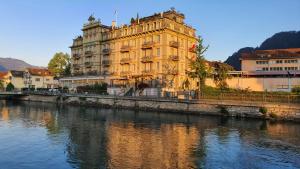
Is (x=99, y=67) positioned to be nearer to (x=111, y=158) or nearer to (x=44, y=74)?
(x=44, y=74)

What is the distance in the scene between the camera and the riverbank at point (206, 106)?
4900 centimetres

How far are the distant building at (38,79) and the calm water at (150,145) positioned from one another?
99347 millimetres

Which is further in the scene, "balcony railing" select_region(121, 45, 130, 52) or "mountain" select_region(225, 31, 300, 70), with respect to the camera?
"mountain" select_region(225, 31, 300, 70)

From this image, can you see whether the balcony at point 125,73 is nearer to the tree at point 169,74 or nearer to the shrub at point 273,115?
the tree at point 169,74

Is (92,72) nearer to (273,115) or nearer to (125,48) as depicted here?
(125,48)

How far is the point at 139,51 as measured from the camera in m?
86.4

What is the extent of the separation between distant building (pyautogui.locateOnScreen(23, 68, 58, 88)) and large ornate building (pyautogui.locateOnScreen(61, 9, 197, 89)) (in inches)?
1720

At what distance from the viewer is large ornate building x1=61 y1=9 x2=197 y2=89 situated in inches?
3159

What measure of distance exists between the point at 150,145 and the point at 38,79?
12384 centimetres

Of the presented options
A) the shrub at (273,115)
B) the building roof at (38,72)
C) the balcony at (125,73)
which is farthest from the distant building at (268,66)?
the building roof at (38,72)

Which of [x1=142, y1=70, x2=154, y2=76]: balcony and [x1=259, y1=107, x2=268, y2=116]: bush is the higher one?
[x1=142, y1=70, x2=154, y2=76]: balcony

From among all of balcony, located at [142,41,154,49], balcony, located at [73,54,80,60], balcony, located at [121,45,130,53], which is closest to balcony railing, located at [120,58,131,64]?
balcony, located at [121,45,130,53]

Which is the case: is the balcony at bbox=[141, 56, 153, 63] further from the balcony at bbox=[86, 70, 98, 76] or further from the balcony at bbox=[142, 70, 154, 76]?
the balcony at bbox=[86, 70, 98, 76]

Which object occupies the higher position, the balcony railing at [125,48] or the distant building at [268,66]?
the balcony railing at [125,48]
